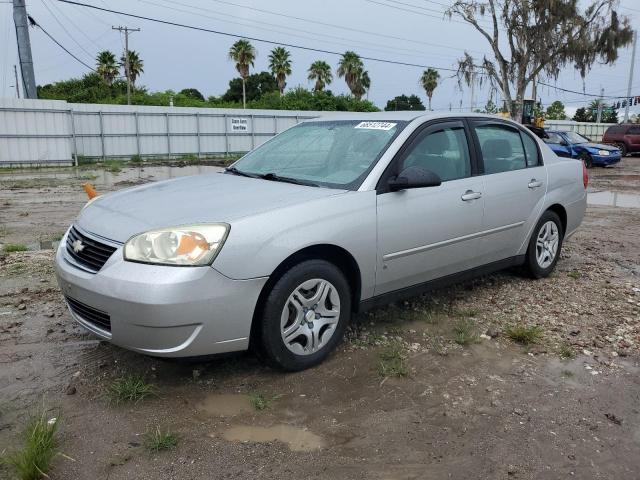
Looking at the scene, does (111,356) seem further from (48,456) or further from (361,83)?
(361,83)

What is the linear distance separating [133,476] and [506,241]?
3463 mm

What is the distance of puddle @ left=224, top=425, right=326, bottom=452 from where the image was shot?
106 inches

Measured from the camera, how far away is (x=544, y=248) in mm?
5266

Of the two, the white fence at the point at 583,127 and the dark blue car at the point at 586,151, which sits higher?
the white fence at the point at 583,127

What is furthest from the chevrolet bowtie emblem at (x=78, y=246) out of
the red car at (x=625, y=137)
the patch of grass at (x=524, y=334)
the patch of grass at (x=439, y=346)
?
the red car at (x=625, y=137)

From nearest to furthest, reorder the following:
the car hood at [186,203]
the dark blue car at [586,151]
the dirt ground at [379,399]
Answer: the dirt ground at [379,399] → the car hood at [186,203] → the dark blue car at [586,151]

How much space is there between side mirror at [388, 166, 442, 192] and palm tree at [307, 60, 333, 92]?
56767 mm

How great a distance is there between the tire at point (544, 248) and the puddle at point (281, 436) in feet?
10.4

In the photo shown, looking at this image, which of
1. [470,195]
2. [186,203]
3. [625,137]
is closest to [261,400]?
[186,203]

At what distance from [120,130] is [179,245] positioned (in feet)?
72.3

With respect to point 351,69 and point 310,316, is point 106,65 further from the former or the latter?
point 310,316

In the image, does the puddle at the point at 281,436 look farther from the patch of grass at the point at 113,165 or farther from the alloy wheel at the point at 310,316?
the patch of grass at the point at 113,165

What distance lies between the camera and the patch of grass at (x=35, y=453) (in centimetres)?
237

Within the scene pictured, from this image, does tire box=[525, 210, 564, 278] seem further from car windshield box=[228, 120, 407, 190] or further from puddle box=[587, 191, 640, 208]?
puddle box=[587, 191, 640, 208]
